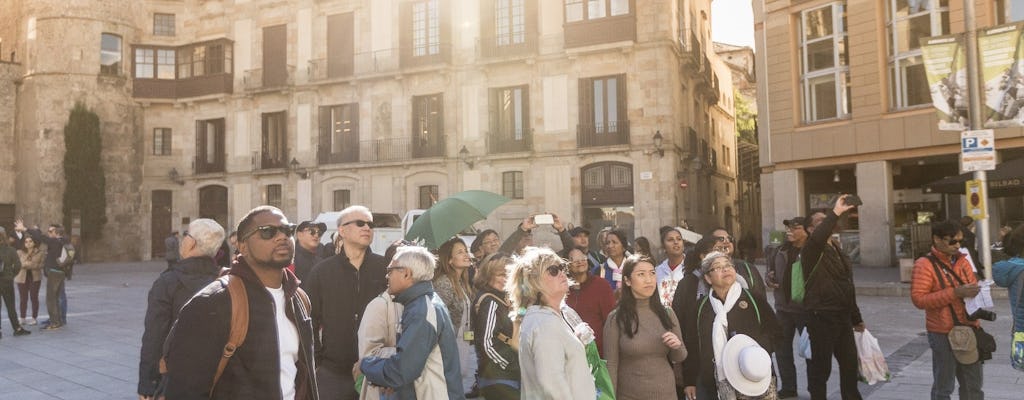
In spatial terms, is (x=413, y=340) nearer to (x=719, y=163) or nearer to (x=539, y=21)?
(x=539, y=21)

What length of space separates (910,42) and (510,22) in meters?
14.2

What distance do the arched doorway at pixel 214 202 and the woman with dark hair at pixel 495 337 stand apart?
105 ft

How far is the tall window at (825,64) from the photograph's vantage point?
848 inches

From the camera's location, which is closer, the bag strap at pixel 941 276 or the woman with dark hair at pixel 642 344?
the woman with dark hair at pixel 642 344

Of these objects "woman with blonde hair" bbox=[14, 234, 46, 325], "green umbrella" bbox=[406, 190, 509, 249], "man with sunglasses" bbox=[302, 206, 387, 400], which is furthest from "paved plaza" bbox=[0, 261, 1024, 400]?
"man with sunglasses" bbox=[302, 206, 387, 400]

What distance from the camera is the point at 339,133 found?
3152cm

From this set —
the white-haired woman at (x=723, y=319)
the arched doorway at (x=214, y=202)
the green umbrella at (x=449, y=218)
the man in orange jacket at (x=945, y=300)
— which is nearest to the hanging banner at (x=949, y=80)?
the man in orange jacket at (x=945, y=300)

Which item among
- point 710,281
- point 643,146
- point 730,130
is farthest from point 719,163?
point 710,281

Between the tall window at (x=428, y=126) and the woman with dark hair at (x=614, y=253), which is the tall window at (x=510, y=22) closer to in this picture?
the tall window at (x=428, y=126)

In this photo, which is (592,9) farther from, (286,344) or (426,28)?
(286,344)

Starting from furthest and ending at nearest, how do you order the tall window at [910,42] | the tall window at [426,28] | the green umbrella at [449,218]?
the tall window at [426,28]
the tall window at [910,42]
the green umbrella at [449,218]

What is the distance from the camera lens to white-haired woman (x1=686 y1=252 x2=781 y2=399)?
15.0 feet

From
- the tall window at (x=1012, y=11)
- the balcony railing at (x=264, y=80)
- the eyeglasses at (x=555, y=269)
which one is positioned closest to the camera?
the eyeglasses at (x=555, y=269)

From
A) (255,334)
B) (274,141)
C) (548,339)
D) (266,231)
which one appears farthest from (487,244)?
(274,141)
